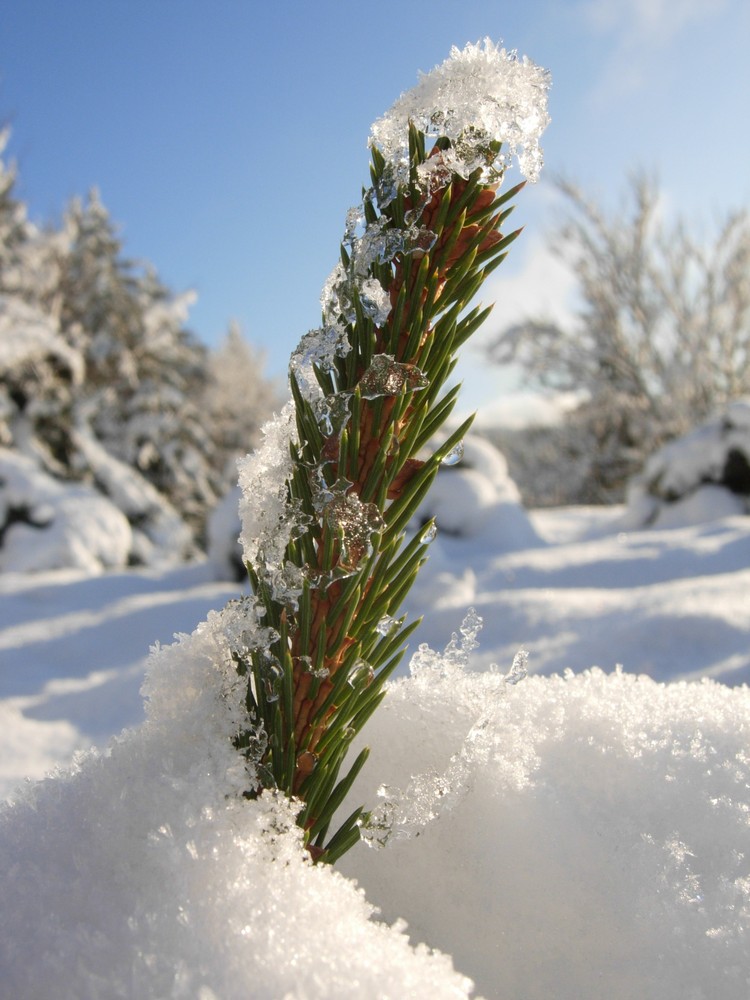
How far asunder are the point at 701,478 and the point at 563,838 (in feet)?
26.6

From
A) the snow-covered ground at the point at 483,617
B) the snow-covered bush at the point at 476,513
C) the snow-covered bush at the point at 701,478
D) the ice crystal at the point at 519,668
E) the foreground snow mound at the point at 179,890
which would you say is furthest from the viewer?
the snow-covered bush at the point at 701,478

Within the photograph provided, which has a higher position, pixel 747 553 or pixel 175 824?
pixel 175 824

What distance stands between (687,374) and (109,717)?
1348 centimetres

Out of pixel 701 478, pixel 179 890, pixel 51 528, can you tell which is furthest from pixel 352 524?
pixel 701 478

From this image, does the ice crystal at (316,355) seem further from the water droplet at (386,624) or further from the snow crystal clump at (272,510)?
the water droplet at (386,624)

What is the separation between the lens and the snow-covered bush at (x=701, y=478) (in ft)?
25.7

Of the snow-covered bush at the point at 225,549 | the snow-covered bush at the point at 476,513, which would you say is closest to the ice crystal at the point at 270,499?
the snow-covered bush at the point at 225,549

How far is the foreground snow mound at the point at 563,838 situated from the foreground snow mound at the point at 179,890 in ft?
0.50

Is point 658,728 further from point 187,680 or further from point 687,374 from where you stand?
point 687,374

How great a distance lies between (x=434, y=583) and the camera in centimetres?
424

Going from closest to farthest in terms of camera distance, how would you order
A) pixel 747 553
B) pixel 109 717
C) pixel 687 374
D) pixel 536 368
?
pixel 109 717
pixel 747 553
pixel 687 374
pixel 536 368

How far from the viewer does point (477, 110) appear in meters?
0.61

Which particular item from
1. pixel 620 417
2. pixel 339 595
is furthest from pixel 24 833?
pixel 620 417

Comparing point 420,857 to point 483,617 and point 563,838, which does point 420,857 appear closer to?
point 563,838
